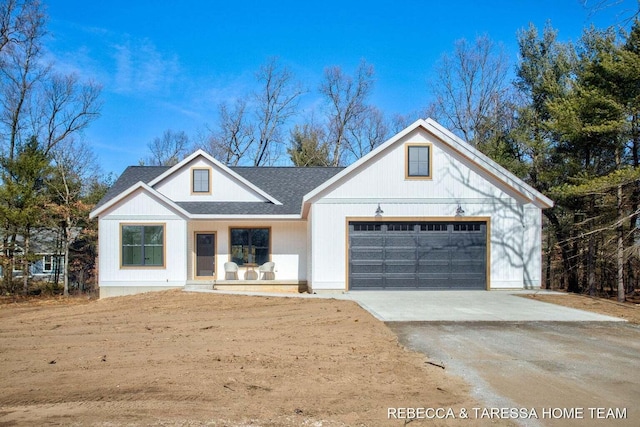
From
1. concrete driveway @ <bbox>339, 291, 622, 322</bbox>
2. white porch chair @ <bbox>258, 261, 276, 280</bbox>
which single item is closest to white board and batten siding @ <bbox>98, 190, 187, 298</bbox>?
white porch chair @ <bbox>258, 261, 276, 280</bbox>

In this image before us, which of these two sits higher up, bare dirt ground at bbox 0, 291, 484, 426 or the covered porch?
the covered porch

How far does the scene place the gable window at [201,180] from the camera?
1991 cm

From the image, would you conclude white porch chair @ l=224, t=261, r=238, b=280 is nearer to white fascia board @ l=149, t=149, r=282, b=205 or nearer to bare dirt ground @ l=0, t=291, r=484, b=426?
white fascia board @ l=149, t=149, r=282, b=205

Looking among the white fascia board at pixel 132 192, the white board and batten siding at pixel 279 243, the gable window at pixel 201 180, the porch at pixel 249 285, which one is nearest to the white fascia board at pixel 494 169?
the white board and batten siding at pixel 279 243

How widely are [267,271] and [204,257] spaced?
2539mm

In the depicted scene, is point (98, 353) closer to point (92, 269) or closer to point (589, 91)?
point (589, 91)

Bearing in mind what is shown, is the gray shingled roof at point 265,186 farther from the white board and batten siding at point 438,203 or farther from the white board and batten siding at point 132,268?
the white board and batten siding at point 438,203

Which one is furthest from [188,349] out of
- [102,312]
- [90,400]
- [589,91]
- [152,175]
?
[589,91]

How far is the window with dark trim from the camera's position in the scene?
1991 cm

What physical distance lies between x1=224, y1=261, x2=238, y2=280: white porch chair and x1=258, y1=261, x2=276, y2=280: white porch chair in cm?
91

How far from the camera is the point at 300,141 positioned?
38.4 meters

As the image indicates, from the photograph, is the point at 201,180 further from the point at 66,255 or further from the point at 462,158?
the point at 66,255

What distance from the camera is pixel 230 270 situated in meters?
18.4

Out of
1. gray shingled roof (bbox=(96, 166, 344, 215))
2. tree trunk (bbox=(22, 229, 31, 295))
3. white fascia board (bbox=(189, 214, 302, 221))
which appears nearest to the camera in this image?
white fascia board (bbox=(189, 214, 302, 221))
